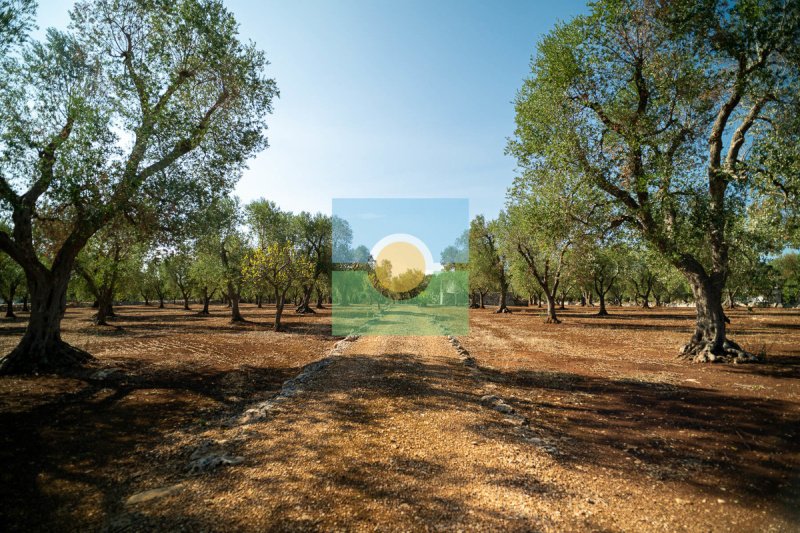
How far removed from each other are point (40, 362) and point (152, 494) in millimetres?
14033

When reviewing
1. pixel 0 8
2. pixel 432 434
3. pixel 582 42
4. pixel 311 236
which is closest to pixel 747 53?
pixel 582 42

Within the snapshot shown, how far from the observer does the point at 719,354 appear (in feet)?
58.0

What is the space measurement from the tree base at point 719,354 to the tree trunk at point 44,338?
96.5 ft

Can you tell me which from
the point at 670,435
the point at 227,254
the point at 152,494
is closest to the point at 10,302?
the point at 227,254

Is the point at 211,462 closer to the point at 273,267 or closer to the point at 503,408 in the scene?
the point at 503,408

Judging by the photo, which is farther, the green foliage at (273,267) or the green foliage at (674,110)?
the green foliage at (273,267)

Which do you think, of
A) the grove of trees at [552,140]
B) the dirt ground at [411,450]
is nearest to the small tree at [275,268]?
the grove of trees at [552,140]

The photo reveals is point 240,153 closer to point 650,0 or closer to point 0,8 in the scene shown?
point 0,8

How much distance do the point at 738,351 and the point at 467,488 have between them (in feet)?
62.8

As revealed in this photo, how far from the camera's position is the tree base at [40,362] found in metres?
14.5

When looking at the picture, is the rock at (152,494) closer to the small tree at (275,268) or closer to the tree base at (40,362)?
the tree base at (40,362)

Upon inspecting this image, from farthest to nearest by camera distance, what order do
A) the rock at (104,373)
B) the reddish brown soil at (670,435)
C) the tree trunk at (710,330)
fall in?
the tree trunk at (710,330), the rock at (104,373), the reddish brown soil at (670,435)

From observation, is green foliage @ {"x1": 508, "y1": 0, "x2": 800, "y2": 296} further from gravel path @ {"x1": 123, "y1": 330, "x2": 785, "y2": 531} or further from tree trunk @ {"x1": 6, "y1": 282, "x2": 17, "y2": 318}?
tree trunk @ {"x1": 6, "y1": 282, "x2": 17, "y2": 318}

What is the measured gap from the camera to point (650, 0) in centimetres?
1720
